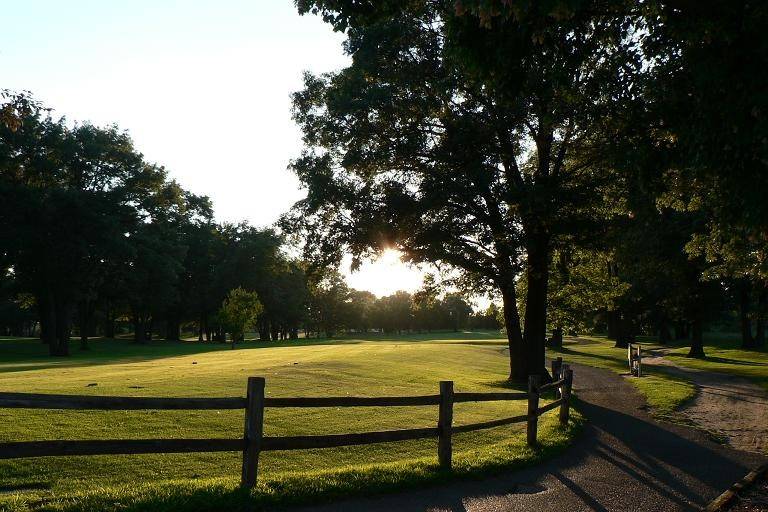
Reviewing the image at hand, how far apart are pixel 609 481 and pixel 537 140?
55.2 feet

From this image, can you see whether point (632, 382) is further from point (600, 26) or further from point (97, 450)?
point (97, 450)

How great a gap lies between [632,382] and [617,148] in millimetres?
18795

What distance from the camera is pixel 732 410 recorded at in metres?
20.0

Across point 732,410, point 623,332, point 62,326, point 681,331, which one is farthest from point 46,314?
point 681,331

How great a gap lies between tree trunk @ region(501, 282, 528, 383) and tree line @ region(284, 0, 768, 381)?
8 cm

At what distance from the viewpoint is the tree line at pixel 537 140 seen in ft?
33.2

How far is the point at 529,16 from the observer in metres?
9.55

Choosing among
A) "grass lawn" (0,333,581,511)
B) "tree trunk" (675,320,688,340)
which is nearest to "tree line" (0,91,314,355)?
"grass lawn" (0,333,581,511)

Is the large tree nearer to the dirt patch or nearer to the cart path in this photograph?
the cart path

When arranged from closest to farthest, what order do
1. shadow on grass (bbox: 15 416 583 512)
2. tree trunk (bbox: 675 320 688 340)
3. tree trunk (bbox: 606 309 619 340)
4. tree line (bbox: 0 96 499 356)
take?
shadow on grass (bbox: 15 416 583 512)
tree line (bbox: 0 96 499 356)
tree trunk (bbox: 606 309 619 340)
tree trunk (bbox: 675 320 688 340)

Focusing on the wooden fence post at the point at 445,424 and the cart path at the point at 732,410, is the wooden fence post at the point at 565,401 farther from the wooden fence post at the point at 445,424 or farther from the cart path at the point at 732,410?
the wooden fence post at the point at 445,424

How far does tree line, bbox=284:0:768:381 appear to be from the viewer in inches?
399

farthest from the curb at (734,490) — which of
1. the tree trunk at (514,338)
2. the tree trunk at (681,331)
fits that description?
the tree trunk at (681,331)

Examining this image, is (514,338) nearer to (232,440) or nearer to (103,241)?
Answer: (232,440)
